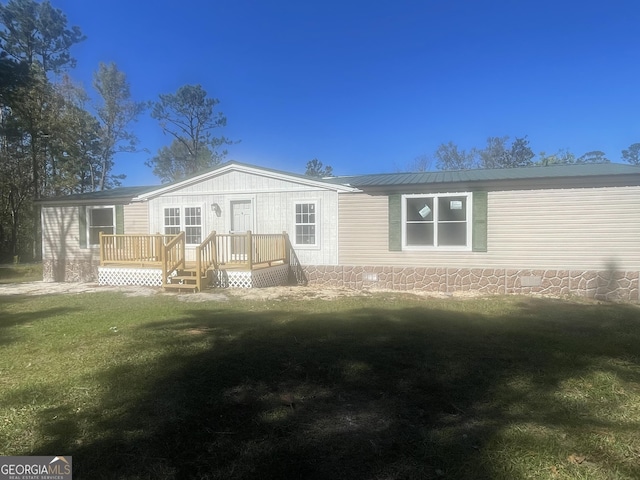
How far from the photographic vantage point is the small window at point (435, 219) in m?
10.3

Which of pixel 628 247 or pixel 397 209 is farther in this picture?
pixel 397 209

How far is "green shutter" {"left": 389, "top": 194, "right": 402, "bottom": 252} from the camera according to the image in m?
10.6

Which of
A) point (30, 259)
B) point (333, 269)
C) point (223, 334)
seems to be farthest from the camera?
point (30, 259)

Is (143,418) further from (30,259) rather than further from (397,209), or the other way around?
(30,259)

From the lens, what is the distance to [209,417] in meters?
3.14

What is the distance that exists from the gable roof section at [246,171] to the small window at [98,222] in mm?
1718

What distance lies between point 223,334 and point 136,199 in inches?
355

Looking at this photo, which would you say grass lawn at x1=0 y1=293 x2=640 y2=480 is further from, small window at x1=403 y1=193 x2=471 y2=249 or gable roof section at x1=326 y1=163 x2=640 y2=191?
small window at x1=403 y1=193 x2=471 y2=249

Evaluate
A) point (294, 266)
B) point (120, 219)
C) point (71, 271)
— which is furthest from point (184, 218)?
point (71, 271)

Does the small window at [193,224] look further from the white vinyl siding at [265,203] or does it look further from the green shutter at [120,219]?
the green shutter at [120,219]

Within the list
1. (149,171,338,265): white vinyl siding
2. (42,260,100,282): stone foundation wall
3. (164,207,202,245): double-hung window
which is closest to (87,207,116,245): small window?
(42,260,100,282): stone foundation wall

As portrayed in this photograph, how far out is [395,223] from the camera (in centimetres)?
1065

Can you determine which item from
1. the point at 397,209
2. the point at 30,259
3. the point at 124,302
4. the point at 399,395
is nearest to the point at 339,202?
the point at 397,209

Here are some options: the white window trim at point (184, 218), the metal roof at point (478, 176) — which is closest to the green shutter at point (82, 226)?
the metal roof at point (478, 176)
